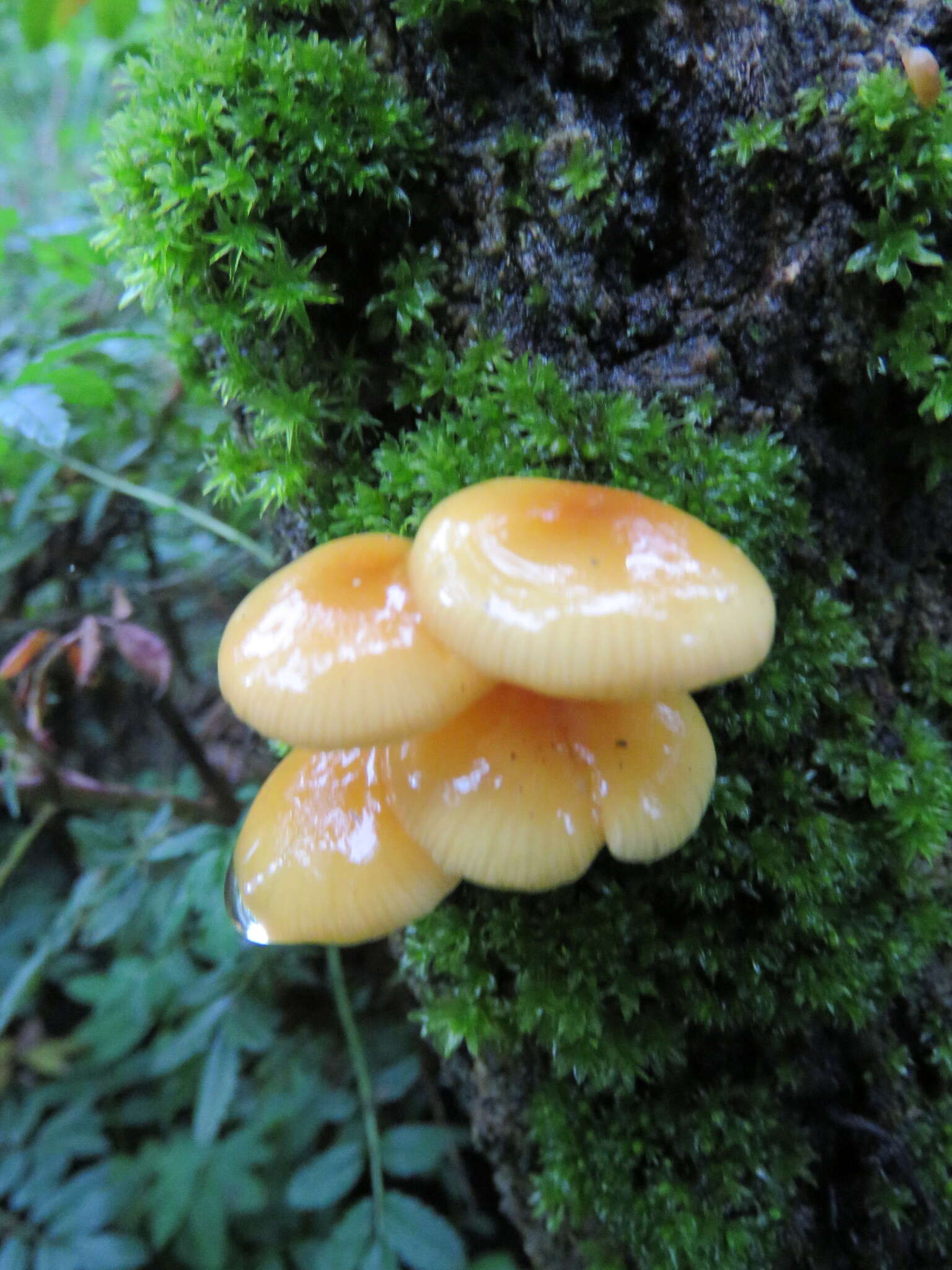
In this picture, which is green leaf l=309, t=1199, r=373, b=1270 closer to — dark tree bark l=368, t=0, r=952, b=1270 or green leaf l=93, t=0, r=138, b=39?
dark tree bark l=368, t=0, r=952, b=1270

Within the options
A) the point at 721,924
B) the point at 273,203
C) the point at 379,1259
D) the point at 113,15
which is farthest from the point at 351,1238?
the point at 113,15

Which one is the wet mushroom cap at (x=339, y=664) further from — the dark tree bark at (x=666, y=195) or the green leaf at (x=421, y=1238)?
the green leaf at (x=421, y=1238)

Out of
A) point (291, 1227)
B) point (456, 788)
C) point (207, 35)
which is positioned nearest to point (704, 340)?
point (456, 788)

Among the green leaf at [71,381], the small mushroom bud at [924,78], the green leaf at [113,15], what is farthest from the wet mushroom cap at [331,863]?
the green leaf at [113,15]

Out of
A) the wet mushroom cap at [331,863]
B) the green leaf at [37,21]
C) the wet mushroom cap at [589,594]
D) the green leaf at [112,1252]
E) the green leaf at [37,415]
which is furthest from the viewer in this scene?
the green leaf at [37,21]

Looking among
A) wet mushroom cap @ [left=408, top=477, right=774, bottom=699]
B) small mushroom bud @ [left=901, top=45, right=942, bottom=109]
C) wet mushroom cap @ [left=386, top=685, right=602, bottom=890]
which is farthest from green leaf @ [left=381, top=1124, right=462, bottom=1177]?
small mushroom bud @ [left=901, top=45, right=942, bottom=109]
